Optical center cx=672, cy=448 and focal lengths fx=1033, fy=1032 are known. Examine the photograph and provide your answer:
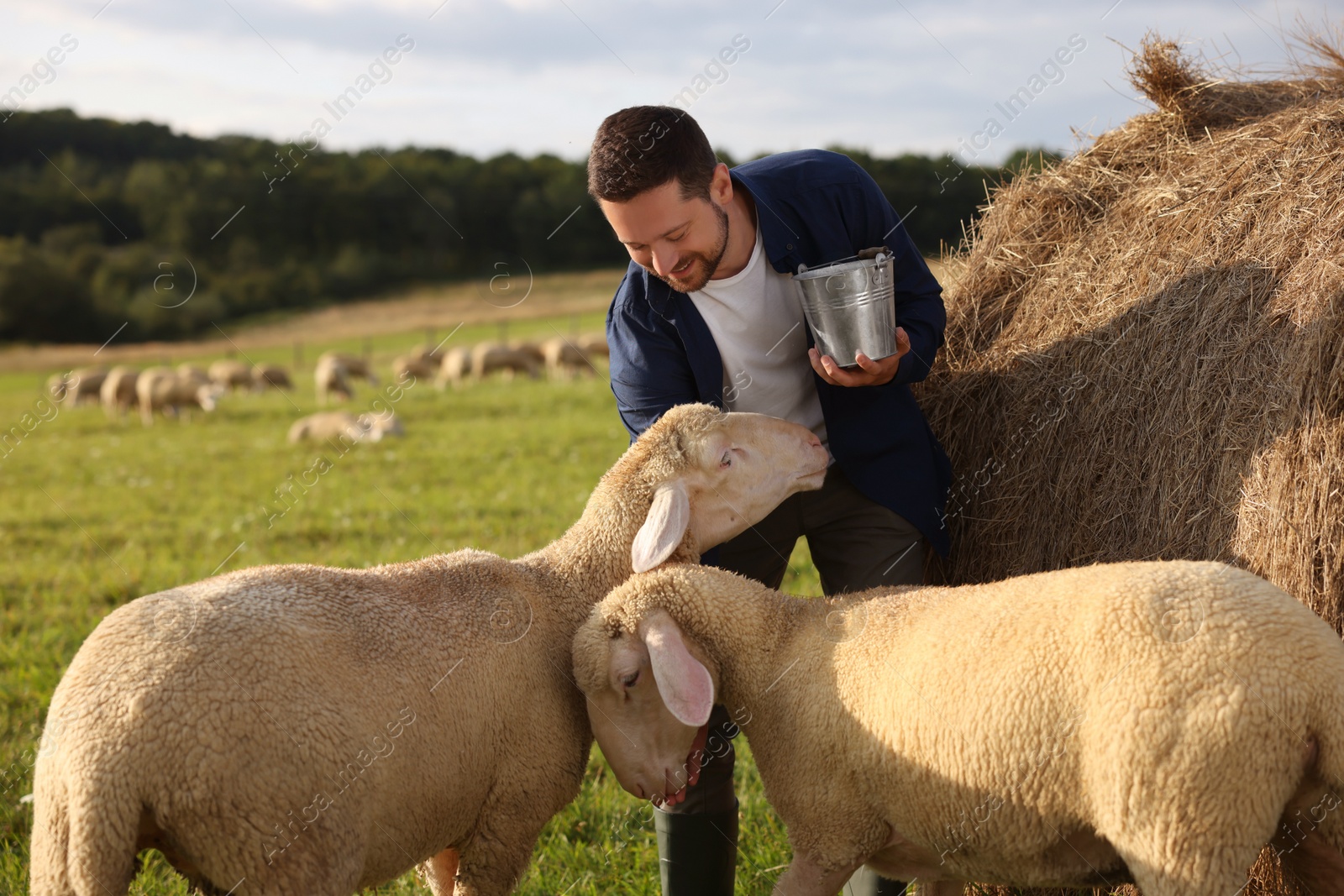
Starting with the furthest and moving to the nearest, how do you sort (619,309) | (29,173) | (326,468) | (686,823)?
(29,173) → (326,468) → (619,309) → (686,823)

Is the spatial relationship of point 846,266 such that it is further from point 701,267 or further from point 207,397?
point 207,397

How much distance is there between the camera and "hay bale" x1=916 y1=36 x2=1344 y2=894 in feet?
11.1

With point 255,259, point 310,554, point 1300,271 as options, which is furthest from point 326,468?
point 255,259

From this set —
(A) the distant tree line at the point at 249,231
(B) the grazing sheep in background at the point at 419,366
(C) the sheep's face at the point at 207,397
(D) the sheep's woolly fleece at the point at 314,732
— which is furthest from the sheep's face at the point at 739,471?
(A) the distant tree line at the point at 249,231

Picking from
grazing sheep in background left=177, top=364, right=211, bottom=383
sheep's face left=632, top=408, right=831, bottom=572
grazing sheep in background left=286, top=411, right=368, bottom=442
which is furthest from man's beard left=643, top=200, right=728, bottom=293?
grazing sheep in background left=177, top=364, right=211, bottom=383

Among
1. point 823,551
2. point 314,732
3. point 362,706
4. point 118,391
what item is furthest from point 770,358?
point 118,391

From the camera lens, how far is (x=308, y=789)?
2.79 m

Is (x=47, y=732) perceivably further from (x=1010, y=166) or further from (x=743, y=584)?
(x=1010, y=166)

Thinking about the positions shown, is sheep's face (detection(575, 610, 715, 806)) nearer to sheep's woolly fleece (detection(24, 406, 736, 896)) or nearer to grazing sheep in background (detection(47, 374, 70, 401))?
sheep's woolly fleece (detection(24, 406, 736, 896))

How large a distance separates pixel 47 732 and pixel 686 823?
2.26 m

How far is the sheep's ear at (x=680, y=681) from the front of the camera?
3279 mm

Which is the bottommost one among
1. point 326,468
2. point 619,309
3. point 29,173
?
point 326,468

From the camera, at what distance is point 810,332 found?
163 inches

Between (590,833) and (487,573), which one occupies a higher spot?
(487,573)
